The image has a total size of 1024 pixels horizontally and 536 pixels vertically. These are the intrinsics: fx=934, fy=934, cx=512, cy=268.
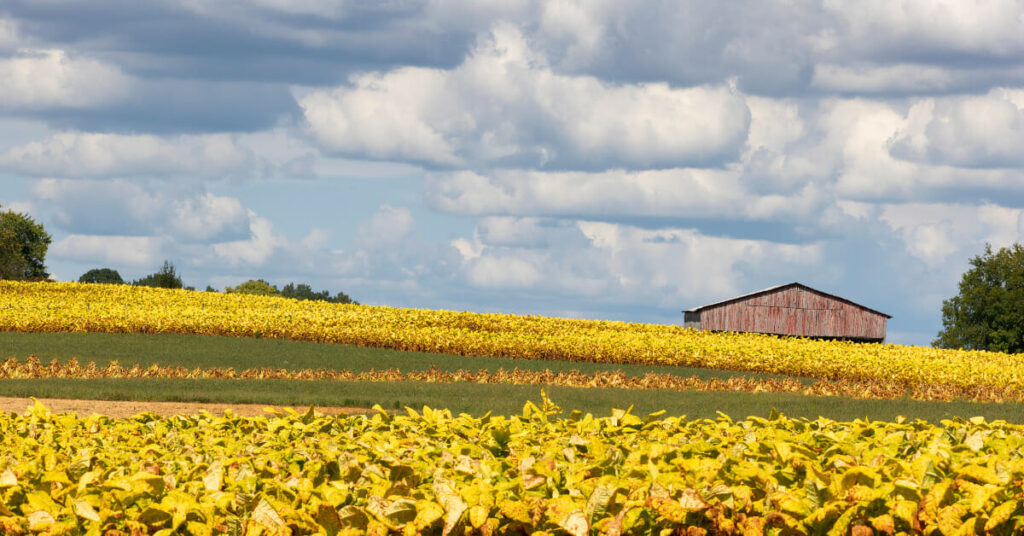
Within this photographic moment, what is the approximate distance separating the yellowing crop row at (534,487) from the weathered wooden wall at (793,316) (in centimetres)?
4639

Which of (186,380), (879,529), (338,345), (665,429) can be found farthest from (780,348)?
(879,529)

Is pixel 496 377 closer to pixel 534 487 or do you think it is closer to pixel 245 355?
pixel 245 355

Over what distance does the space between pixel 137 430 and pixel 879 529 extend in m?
5.68

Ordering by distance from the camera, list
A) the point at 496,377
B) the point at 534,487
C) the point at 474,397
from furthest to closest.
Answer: the point at 496,377
the point at 474,397
the point at 534,487

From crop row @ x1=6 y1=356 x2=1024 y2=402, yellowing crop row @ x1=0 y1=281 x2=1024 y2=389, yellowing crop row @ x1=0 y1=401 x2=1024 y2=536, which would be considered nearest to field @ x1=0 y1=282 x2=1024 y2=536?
yellowing crop row @ x1=0 y1=401 x2=1024 y2=536

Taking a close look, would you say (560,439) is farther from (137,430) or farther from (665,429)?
(137,430)

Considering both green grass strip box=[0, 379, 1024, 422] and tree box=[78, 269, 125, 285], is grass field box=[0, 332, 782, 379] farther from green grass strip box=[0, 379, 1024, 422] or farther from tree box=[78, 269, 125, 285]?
tree box=[78, 269, 125, 285]

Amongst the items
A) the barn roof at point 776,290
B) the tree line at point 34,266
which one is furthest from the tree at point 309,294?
the barn roof at point 776,290

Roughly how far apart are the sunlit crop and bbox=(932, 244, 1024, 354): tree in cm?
2830

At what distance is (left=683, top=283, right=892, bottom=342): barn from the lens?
51.4 m

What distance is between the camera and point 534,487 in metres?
4.12

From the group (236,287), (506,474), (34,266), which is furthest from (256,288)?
(506,474)

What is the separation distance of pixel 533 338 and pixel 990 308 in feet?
148

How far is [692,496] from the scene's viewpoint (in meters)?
3.77
